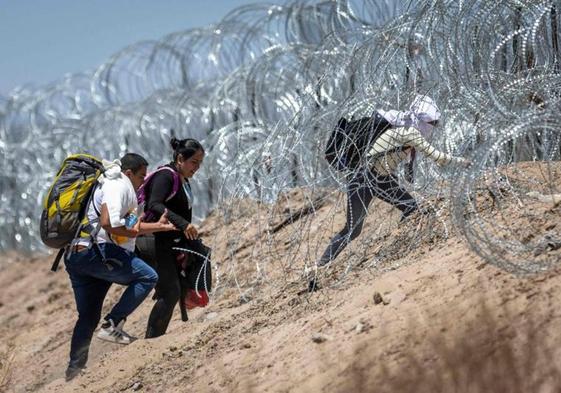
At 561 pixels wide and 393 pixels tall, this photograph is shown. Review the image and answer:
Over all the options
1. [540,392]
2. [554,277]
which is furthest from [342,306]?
[540,392]

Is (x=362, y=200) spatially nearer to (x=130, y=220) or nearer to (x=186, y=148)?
(x=186, y=148)

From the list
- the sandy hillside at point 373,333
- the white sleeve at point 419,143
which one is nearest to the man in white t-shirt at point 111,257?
the sandy hillside at point 373,333

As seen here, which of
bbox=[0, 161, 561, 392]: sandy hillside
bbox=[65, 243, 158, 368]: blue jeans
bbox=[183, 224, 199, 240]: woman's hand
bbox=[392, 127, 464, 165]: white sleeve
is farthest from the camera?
bbox=[183, 224, 199, 240]: woman's hand

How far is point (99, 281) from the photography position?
7059 mm

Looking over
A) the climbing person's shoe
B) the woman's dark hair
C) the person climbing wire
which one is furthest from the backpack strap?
the person climbing wire

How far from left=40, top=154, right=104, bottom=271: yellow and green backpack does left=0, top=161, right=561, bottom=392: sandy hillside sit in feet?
2.80

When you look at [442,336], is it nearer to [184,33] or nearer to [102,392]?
[102,392]

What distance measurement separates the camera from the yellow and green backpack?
22.3 ft

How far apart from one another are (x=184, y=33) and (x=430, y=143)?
20.8ft

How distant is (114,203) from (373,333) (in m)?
1.98

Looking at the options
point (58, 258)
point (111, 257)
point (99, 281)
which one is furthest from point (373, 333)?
point (58, 258)

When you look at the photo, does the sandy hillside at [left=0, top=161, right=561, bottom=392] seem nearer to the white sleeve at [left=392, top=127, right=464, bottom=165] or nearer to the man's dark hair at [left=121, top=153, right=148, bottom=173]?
the white sleeve at [left=392, top=127, right=464, bottom=165]

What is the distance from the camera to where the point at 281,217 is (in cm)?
1018

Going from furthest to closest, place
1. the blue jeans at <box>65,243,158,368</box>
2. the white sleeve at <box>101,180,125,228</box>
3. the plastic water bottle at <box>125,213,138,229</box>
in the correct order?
1. the blue jeans at <box>65,243,158,368</box>
2. the plastic water bottle at <box>125,213,138,229</box>
3. the white sleeve at <box>101,180,125,228</box>
